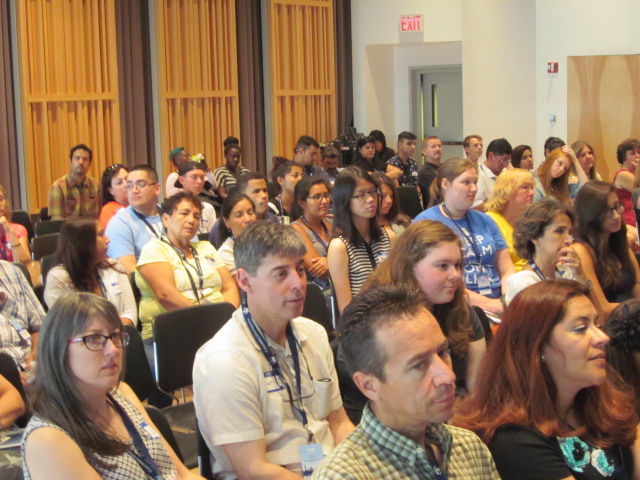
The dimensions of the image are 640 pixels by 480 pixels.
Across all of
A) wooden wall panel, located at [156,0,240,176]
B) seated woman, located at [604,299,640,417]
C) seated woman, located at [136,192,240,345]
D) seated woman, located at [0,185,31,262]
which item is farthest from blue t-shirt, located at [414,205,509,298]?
wooden wall panel, located at [156,0,240,176]

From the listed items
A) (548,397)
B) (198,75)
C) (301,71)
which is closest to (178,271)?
(548,397)

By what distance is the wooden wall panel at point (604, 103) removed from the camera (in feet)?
36.0

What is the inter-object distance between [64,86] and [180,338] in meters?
5.98

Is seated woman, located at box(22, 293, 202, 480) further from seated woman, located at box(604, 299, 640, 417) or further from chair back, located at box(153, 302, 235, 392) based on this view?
seated woman, located at box(604, 299, 640, 417)

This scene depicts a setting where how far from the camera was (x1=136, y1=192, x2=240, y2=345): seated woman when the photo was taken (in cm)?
467

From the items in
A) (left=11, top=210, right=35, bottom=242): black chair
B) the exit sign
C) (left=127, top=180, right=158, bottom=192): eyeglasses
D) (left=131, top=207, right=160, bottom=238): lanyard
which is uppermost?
the exit sign

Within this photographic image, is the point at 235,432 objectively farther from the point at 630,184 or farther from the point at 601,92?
the point at 601,92

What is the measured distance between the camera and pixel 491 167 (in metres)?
8.59

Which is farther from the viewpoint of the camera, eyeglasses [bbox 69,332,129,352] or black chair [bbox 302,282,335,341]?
black chair [bbox 302,282,335,341]

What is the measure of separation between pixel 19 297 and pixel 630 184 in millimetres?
5326

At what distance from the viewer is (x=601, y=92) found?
11.2m

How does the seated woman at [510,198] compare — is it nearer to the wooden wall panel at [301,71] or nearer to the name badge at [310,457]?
the name badge at [310,457]

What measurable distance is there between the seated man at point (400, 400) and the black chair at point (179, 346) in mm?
1954

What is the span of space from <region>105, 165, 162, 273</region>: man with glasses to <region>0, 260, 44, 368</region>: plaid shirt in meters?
1.32
